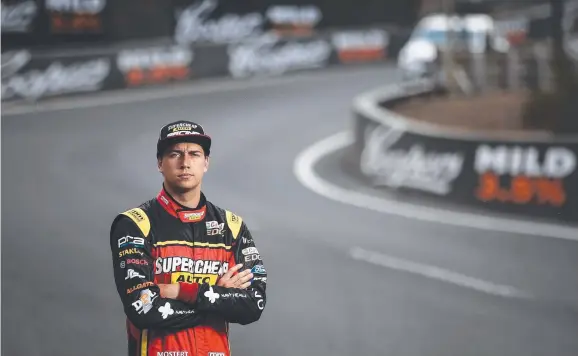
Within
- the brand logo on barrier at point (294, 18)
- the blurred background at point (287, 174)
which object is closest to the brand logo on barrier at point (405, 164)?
the blurred background at point (287, 174)

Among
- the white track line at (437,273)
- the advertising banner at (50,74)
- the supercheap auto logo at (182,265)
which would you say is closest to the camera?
the supercheap auto logo at (182,265)

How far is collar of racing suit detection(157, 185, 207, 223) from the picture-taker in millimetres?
4105

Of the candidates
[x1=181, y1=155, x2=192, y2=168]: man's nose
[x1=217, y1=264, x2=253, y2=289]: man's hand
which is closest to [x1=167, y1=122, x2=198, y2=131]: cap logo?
[x1=181, y1=155, x2=192, y2=168]: man's nose

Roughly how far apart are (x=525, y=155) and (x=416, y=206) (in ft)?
6.49

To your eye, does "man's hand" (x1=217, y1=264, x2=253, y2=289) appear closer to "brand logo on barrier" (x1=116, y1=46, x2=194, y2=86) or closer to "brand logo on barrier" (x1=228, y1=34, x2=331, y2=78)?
"brand logo on barrier" (x1=116, y1=46, x2=194, y2=86)

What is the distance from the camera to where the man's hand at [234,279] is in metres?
4.24

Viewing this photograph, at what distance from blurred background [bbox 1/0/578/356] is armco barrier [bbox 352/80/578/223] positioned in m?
0.09

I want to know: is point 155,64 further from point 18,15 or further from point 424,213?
point 424,213

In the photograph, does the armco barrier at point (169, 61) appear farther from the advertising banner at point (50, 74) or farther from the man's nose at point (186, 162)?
the man's nose at point (186, 162)

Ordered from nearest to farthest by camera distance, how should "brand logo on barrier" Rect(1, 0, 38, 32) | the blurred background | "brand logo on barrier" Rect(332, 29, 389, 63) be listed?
the blurred background
"brand logo on barrier" Rect(1, 0, 38, 32)
"brand logo on barrier" Rect(332, 29, 389, 63)

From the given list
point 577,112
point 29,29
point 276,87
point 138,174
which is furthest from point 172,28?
point 577,112

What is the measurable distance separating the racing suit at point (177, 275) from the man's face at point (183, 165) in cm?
11

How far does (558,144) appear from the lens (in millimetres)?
13758

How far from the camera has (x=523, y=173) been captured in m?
14.2
